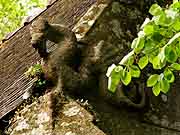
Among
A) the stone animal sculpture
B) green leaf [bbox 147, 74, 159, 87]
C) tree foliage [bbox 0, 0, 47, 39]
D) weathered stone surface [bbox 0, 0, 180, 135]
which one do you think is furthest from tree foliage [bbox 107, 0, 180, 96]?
tree foliage [bbox 0, 0, 47, 39]

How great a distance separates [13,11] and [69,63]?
46.0 feet

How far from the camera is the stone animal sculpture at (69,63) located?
6613 mm

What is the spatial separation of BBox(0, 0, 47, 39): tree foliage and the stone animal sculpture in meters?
13.1

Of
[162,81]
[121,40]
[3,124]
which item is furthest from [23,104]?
[162,81]

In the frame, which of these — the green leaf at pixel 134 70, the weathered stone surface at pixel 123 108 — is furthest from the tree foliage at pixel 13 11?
the green leaf at pixel 134 70

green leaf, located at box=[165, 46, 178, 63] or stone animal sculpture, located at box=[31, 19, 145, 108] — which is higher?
green leaf, located at box=[165, 46, 178, 63]

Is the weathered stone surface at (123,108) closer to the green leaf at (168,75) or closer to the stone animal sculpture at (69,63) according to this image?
the stone animal sculpture at (69,63)

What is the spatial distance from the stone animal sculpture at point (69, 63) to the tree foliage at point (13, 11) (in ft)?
43.1

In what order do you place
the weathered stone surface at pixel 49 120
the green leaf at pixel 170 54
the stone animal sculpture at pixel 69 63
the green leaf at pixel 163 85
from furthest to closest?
the stone animal sculpture at pixel 69 63, the weathered stone surface at pixel 49 120, the green leaf at pixel 163 85, the green leaf at pixel 170 54

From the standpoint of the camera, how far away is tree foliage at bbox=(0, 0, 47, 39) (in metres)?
20.0

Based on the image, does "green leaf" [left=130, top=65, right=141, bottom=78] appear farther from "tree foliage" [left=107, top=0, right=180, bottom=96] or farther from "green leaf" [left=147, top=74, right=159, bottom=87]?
"green leaf" [left=147, top=74, right=159, bottom=87]

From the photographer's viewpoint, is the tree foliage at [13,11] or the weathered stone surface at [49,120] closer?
the weathered stone surface at [49,120]

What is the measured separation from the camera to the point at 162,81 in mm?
3648

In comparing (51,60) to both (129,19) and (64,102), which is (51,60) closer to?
(64,102)
